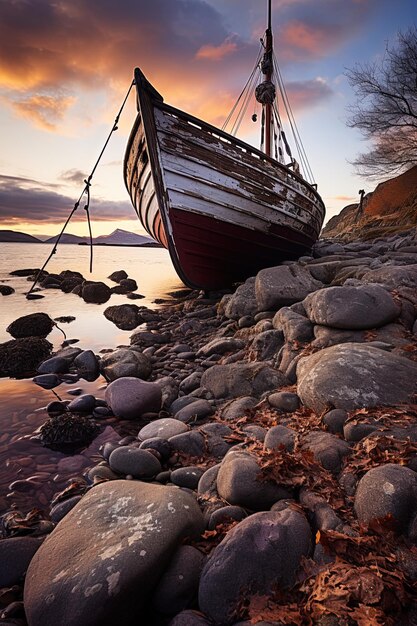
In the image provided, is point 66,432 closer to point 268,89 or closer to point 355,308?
point 355,308

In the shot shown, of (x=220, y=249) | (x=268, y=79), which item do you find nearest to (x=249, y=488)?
(x=220, y=249)

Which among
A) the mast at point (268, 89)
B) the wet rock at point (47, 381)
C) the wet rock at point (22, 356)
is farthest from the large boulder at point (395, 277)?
the mast at point (268, 89)

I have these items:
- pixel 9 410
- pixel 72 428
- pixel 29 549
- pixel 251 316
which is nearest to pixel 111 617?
pixel 29 549

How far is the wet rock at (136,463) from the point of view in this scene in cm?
342

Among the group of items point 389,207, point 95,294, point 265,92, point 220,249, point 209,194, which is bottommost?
point 95,294

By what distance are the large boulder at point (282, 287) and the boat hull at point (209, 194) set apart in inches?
88.3

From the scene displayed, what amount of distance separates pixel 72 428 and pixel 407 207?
3410 cm

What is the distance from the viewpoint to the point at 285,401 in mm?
4094

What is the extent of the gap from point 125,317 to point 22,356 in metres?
4.37

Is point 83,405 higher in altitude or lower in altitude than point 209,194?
lower

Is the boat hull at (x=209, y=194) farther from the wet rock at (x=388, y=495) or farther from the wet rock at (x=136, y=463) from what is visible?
the wet rock at (x=388, y=495)

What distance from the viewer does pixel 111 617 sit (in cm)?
188

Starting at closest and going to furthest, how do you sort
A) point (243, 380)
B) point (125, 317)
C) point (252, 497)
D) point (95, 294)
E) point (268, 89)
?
1. point (252, 497)
2. point (243, 380)
3. point (125, 317)
4. point (268, 89)
5. point (95, 294)

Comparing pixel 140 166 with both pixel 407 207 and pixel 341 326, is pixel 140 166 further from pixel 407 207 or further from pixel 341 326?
pixel 407 207
